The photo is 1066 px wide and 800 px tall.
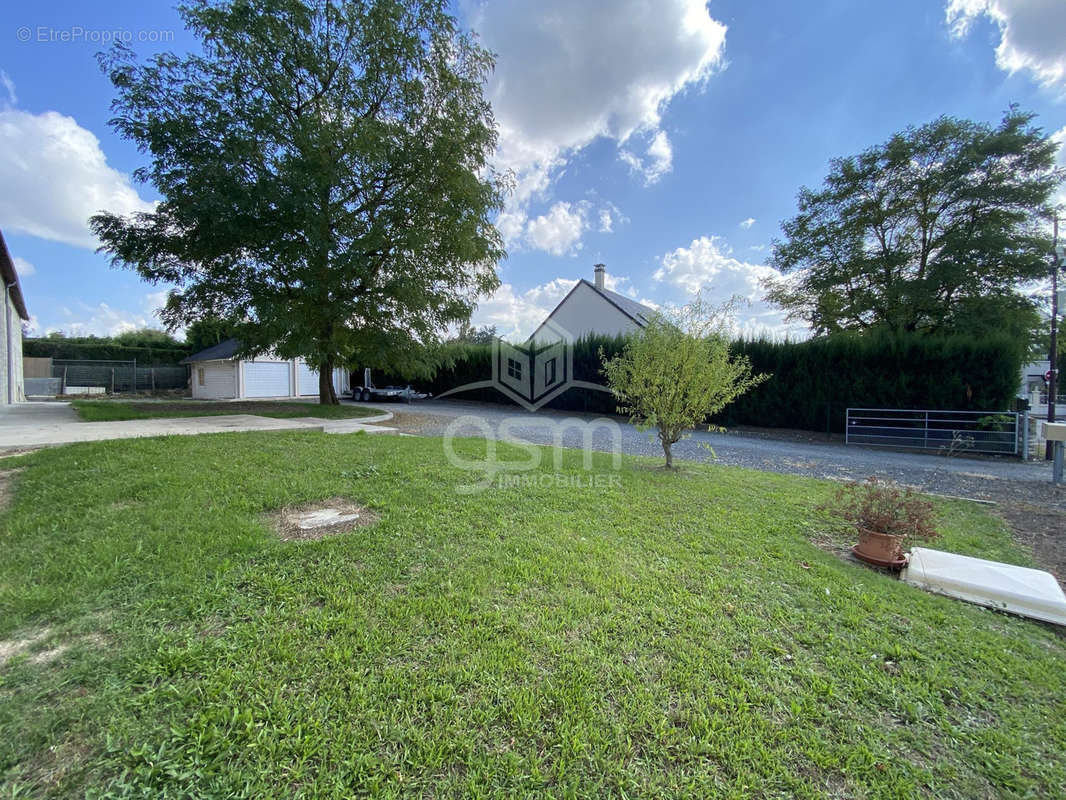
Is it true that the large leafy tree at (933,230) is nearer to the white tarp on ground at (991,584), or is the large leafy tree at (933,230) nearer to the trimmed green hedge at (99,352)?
the white tarp on ground at (991,584)

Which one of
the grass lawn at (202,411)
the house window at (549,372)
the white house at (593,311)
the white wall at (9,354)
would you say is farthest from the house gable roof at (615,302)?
the white wall at (9,354)

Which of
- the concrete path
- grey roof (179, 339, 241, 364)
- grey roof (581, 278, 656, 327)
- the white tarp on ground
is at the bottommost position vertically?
the white tarp on ground

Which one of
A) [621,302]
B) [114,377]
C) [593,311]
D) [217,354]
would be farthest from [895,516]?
[114,377]


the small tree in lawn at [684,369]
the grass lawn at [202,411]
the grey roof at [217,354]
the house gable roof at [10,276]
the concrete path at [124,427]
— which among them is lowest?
the concrete path at [124,427]

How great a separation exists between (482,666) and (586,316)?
764 inches

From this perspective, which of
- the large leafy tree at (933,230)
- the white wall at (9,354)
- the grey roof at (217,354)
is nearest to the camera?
the white wall at (9,354)

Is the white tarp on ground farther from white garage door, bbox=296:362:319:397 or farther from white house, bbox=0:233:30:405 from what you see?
white garage door, bbox=296:362:319:397

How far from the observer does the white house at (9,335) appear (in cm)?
1134

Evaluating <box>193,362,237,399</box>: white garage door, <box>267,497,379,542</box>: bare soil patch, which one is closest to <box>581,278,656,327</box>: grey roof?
<box>267,497,379,542</box>: bare soil patch

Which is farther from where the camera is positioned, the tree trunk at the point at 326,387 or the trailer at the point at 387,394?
the trailer at the point at 387,394

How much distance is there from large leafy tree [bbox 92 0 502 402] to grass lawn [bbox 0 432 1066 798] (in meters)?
7.60

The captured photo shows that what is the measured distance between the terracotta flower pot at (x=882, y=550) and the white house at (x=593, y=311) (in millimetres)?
15198

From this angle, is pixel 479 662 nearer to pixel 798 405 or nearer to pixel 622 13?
pixel 622 13

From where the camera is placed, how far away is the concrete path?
5859 mm
